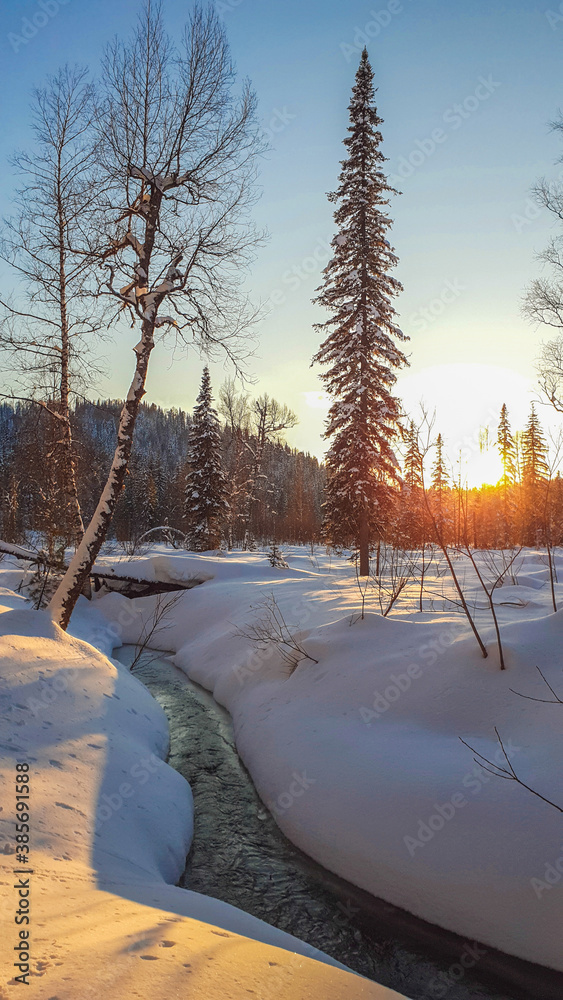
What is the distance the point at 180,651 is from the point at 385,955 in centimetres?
719

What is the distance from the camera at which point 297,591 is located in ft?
33.0

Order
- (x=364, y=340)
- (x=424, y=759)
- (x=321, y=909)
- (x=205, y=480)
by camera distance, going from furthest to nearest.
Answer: (x=205, y=480)
(x=364, y=340)
(x=424, y=759)
(x=321, y=909)

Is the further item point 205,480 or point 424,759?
point 205,480

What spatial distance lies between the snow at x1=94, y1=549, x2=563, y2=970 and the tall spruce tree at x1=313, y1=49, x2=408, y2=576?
6.98 m

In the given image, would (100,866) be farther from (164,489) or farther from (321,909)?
(164,489)

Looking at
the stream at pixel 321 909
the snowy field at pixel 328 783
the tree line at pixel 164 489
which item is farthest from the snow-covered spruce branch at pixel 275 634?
the tree line at pixel 164 489

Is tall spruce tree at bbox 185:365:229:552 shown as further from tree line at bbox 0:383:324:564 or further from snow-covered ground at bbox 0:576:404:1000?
snow-covered ground at bbox 0:576:404:1000

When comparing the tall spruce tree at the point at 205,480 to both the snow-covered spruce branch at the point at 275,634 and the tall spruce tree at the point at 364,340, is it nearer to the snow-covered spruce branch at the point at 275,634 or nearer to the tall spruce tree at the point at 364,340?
the tall spruce tree at the point at 364,340

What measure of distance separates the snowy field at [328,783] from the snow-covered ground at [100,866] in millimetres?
16

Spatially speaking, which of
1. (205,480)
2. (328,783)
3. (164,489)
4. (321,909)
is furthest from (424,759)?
(164,489)

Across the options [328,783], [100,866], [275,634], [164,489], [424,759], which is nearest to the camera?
[100,866]

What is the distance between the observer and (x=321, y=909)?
10.9 feet

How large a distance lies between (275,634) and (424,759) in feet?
12.6

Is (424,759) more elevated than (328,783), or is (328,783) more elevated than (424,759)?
(424,759)
